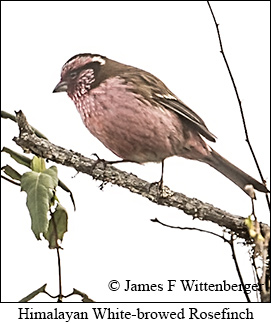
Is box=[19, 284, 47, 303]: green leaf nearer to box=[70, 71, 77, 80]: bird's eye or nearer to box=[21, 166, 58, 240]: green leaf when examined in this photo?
box=[21, 166, 58, 240]: green leaf

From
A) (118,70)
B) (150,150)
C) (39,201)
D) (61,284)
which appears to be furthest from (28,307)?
(118,70)

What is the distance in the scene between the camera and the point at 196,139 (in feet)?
3.52

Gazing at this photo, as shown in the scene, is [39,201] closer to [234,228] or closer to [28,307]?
[28,307]

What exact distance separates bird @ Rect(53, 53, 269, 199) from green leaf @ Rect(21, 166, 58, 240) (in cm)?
13

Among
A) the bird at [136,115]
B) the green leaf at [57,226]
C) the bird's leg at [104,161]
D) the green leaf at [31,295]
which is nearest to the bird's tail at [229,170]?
the bird at [136,115]

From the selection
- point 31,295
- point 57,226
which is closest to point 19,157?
point 57,226

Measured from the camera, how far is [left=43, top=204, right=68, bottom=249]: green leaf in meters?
1.04

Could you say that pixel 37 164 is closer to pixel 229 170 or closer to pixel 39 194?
pixel 39 194

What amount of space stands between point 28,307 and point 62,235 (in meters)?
0.14

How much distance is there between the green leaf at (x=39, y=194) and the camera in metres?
0.97

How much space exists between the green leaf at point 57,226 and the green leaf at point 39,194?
0.04 m

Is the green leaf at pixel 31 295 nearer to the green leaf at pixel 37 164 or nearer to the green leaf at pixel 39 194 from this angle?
the green leaf at pixel 39 194

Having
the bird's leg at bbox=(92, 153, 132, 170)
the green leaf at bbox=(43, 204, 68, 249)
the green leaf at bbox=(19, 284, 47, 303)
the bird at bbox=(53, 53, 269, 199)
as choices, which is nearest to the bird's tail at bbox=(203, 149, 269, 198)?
the bird at bbox=(53, 53, 269, 199)

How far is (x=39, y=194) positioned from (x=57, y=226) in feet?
0.32
